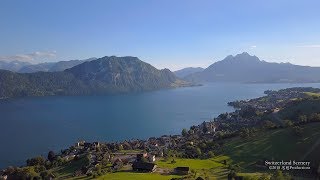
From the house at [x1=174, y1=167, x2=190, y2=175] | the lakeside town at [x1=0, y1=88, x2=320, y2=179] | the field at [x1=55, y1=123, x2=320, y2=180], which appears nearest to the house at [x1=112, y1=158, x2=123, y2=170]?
the lakeside town at [x1=0, y1=88, x2=320, y2=179]

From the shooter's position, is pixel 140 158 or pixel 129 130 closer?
pixel 140 158

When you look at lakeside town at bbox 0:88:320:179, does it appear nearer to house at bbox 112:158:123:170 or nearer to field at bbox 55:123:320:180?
house at bbox 112:158:123:170

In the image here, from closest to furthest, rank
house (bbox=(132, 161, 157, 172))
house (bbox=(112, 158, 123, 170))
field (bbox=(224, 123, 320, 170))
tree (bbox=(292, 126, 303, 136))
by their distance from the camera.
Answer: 1. house (bbox=(132, 161, 157, 172))
2. house (bbox=(112, 158, 123, 170))
3. field (bbox=(224, 123, 320, 170))
4. tree (bbox=(292, 126, 303, 136))

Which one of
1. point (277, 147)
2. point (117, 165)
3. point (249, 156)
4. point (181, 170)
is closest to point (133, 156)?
point (117, 165)

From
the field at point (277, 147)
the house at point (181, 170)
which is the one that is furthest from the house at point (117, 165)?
the field at point (277, 147)

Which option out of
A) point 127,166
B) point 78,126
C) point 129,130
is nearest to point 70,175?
point 127,166

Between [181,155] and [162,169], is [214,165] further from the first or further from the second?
[181,155]

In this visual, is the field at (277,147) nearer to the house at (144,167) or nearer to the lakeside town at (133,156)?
the lakeside town at (133,156)

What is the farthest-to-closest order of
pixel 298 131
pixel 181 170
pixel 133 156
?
pixel 133 156 < pixel 298 131 < pixel 181 170

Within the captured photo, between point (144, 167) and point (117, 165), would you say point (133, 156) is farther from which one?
point (144, 167)
